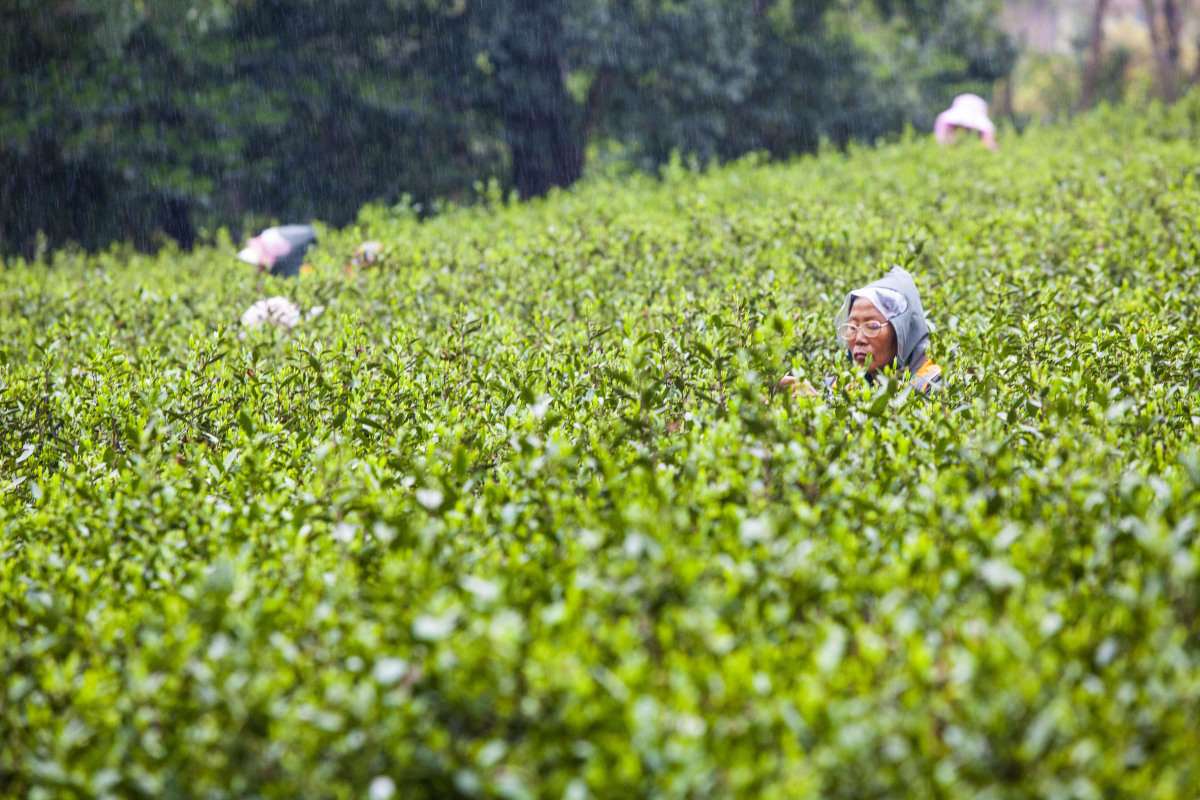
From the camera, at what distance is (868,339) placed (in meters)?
4.84

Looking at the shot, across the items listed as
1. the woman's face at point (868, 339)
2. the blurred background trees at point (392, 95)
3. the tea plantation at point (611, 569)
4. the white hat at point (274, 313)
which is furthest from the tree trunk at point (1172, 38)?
the white hat at point (274, 313)

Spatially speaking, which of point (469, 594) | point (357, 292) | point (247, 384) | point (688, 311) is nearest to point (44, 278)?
point (357, 292)

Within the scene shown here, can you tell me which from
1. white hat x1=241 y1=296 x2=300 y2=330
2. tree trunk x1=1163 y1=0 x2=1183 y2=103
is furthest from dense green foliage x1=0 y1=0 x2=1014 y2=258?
white hat x1=241 y1=296 x2=300 y2=330

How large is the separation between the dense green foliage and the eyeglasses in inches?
537

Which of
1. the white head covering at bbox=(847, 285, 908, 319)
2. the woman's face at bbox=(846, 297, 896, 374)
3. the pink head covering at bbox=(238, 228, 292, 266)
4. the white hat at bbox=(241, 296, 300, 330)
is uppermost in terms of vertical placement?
the white head covering at bbox=(847, 285, 908, 319)

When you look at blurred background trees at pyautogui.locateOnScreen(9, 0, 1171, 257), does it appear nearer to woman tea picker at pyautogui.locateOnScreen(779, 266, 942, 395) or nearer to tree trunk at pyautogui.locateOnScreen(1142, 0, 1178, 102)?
tree trunk at pyautogui.locateOnScreen(1142, 0, 1178, 102)

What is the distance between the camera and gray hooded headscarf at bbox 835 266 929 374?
4.79 meters

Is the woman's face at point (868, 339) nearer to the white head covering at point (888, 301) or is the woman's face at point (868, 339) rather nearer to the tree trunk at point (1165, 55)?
the white head covering at point (888, 301)

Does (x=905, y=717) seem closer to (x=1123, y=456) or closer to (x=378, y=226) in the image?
(x=1123, y=456)

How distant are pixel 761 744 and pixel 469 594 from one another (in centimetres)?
86

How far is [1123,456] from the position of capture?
322 centimetres

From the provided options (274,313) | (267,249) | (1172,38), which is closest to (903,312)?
(274,313)

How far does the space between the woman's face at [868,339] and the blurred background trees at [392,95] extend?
29.8 ft

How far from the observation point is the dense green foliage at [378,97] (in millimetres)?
15188
